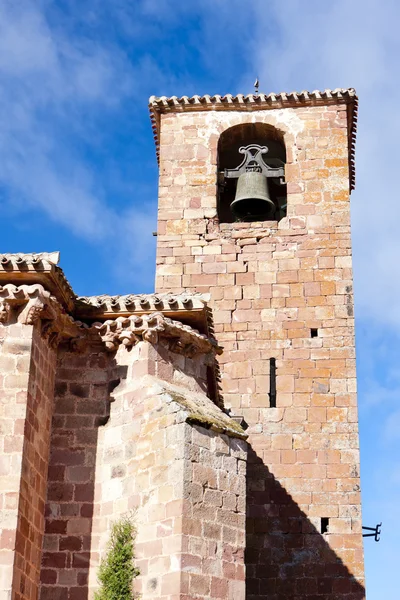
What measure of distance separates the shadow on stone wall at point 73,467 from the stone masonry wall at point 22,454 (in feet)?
0.51

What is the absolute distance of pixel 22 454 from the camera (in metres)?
10.6

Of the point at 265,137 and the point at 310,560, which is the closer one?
the point at 310,560

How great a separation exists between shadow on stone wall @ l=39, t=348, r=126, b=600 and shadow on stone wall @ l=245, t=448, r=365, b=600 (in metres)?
4.75

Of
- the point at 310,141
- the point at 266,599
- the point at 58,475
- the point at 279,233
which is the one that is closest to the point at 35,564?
the point at 58,475

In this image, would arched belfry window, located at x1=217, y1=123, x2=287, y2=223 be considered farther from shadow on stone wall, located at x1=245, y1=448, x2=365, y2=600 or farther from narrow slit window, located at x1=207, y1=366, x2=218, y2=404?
narrow slit window, located at x1=207, y1=366, x2=218, y2=404

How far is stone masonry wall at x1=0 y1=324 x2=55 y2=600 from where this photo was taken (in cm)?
1024

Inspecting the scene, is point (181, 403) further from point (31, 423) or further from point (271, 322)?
point (271, 322)

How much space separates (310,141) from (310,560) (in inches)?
287

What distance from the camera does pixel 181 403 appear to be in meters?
11.1

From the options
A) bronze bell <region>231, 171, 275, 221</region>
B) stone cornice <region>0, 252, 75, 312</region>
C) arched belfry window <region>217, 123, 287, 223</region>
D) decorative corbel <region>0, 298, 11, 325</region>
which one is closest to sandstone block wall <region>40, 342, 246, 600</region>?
stone cornice <region>0, 252, 75, 312</region>

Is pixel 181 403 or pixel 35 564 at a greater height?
pixel 181 403

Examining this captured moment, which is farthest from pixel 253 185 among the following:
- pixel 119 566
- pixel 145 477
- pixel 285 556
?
pixel 119 566

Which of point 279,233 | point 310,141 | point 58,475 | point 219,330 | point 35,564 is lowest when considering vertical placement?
point 35,564

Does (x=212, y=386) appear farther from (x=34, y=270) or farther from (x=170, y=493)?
(x=34, y=270)
